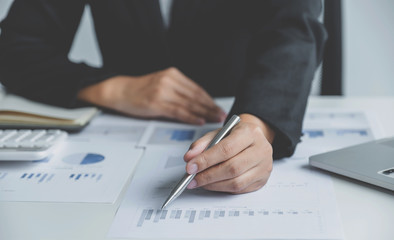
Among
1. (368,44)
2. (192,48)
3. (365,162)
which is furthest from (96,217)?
(368,44)

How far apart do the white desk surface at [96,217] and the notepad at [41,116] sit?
0.92 ft

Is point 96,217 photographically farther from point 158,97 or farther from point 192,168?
point 158,97

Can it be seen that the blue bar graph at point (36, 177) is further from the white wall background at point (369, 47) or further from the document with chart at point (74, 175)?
the white wall background at point (369, 47)

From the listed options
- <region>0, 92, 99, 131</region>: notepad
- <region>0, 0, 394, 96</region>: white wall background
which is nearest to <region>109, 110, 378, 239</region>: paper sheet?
<region>0, 92, 99, 131</region>: notepad

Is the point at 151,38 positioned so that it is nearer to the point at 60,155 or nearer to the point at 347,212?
the point at 60,155

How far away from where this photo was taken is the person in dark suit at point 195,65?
58cm

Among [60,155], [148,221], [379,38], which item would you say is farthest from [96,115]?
[379,38]

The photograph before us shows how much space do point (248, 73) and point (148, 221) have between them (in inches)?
13.6

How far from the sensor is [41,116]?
86cm

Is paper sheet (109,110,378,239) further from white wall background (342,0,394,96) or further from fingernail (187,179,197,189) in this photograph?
white wall background (342,0,394,96)

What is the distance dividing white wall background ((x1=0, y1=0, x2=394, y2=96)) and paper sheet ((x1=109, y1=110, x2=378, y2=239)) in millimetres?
1363

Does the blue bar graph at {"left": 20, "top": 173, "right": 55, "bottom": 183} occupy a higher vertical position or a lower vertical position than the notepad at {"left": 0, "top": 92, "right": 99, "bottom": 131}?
lower

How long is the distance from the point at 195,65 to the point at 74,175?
1.90 ft

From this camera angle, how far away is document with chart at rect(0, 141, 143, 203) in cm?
59
